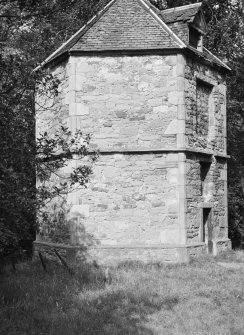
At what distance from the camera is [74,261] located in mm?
14109

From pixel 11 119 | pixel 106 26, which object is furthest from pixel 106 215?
pixel 11 119

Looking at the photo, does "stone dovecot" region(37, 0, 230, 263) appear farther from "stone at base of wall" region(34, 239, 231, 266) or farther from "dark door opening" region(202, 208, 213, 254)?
"dark door opening" region(202, 208, 213, 254)

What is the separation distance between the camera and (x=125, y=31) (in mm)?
15344

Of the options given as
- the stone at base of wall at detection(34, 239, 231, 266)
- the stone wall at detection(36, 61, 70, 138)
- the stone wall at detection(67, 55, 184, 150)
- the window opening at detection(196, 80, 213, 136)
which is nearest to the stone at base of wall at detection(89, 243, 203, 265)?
the stone at base of wall at detection(34, 239, 231, 266)

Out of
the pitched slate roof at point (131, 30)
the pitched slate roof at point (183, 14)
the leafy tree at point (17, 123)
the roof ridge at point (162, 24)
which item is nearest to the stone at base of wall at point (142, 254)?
the pitched slate roof at point (131, 30)

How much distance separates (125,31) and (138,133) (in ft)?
10.9

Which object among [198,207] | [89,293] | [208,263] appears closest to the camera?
[89,293]

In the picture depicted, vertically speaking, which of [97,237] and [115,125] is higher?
[115,125]

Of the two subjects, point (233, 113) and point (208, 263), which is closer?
point (208, 263)

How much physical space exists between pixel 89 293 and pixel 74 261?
419 cm

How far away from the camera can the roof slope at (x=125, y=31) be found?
14.8 meters

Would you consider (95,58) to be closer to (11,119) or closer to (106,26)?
(106,26)

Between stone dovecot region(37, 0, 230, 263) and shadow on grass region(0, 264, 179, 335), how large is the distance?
286cm

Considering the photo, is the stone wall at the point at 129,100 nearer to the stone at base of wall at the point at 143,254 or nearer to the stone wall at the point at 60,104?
the stone wall at the point at 60,104
